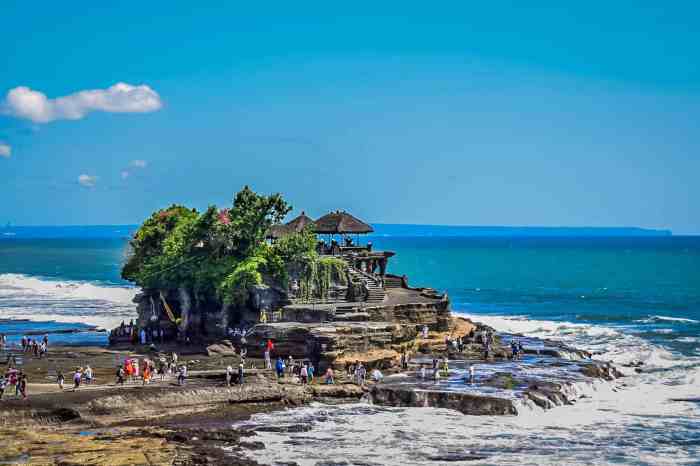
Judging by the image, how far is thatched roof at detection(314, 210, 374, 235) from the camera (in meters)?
55.1

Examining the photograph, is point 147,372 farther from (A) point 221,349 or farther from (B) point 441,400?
(B) point 441,400

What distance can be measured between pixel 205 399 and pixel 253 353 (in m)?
9.75

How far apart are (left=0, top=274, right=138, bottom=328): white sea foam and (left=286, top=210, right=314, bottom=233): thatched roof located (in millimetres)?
18622

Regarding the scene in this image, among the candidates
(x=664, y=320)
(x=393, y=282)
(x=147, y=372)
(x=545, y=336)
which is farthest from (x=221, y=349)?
(x=664, y=320)

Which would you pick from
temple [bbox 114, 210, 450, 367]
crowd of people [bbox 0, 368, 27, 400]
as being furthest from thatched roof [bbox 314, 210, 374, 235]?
crowd of people [bbox 0, 368, 27, 400]

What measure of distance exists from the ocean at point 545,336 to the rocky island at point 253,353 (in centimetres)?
175

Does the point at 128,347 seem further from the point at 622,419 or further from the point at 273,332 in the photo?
the point at 622,419

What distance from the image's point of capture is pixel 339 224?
181ft

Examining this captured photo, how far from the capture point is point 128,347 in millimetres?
50156

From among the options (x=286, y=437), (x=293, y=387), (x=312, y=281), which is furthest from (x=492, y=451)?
(x=312, y=281)

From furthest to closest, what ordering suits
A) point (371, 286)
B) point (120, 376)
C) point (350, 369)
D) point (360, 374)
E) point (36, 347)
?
point (371, 286), point (36, 347), point (350, 369), point (360, 374), point (120, 376)

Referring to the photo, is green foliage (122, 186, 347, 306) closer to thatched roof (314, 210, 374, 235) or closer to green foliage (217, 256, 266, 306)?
green foliage (217, 256, 266, 306)

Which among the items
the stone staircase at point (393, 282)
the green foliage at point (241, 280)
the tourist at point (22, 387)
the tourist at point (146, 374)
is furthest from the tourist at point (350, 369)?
the stone staircase at point (393, 282)

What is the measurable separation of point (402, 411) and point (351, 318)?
1088cm
